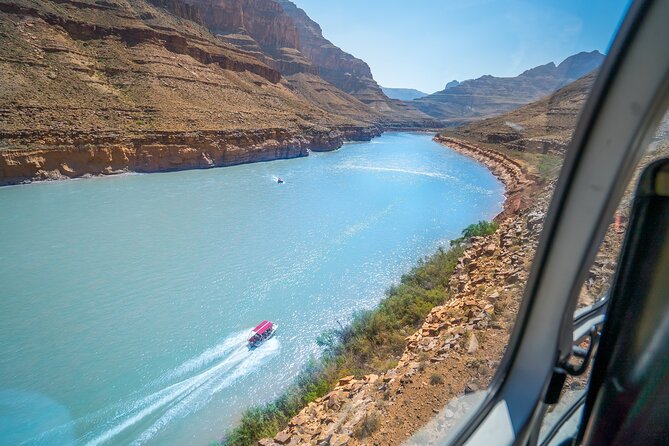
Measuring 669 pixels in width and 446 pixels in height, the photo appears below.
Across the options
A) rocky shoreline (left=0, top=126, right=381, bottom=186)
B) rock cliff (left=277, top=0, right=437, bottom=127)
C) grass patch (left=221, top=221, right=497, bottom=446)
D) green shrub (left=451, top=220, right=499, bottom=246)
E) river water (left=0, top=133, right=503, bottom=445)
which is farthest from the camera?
rock cliff (left=277, top=0, right=437, bottom=127)

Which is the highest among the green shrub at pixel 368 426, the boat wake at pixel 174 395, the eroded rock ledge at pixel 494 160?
the eroded rock ledge at pixel 494 160

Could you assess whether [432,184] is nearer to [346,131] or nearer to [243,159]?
[243,159]

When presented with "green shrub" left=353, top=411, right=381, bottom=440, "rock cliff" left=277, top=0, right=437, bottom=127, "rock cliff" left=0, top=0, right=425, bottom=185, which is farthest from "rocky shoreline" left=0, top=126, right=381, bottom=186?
"rock cliff" left=277, top=0, right=437, bottom=127

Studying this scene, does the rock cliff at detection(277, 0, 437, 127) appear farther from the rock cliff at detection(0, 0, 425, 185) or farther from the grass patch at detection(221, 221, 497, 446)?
the grass patch at detection(221, 221, 497, 446)

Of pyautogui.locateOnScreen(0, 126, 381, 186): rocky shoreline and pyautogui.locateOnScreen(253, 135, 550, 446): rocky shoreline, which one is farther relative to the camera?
pyautogui.locateOnScreen(0, 126, 381, 186): rocky shoreline

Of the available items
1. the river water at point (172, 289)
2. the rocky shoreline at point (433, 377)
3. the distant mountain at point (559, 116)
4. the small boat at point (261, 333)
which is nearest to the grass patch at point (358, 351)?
the rocky shoreline at point (433, 377)

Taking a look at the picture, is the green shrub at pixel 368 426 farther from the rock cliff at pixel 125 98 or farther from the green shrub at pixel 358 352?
the rock cliff at pixel 125 98
